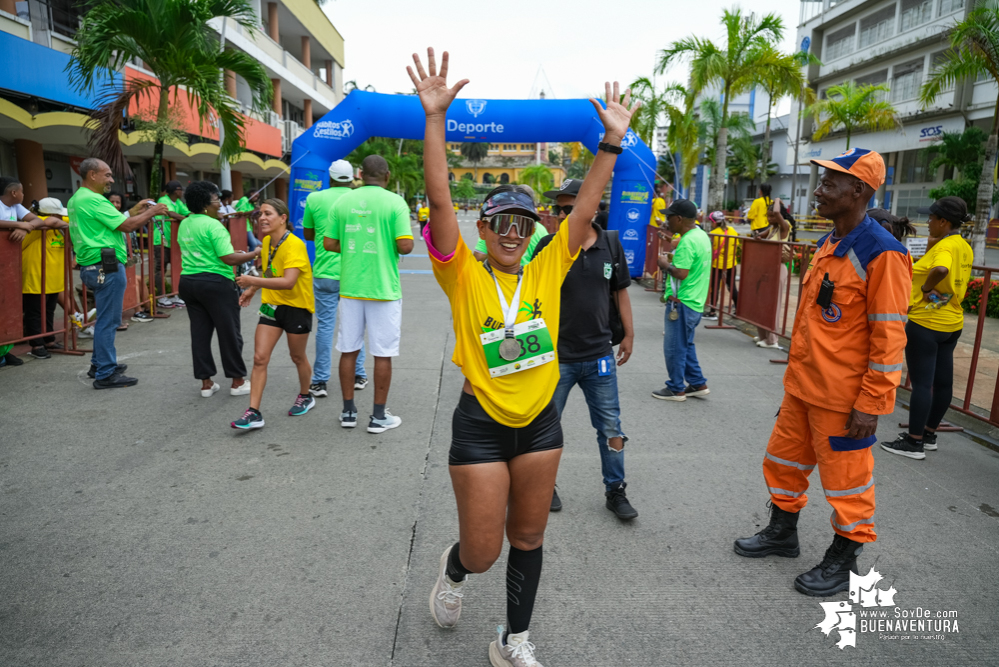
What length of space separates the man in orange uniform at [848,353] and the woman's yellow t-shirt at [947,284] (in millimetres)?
2199

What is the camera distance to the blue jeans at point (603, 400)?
Answer: 3680 mm

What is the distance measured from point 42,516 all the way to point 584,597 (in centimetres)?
303

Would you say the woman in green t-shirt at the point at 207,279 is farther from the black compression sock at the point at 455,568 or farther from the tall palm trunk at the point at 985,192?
the tall palm trunk at the point at 985,192

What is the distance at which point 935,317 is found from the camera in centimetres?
478

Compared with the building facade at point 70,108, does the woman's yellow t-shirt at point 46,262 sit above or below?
below

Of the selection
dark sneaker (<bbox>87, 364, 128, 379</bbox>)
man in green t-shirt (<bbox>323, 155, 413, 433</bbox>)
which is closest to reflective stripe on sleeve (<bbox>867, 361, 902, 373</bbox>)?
man in green t-shirt (<bbox>323, 155, 413, 433</bbox>)

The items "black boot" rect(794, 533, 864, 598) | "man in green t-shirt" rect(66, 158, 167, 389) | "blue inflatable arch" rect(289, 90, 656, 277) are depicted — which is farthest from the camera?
"blue inflatable arch" rect(289, 90, 656, 277)

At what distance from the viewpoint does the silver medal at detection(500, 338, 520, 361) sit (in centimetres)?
238

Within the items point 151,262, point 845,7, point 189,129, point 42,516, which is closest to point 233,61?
point 151,262

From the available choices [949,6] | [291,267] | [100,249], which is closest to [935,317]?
[291,267]

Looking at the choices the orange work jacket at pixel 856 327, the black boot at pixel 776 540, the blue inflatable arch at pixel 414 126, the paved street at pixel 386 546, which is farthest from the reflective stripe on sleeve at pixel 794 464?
the blue inflatable arch at pixel 414 126

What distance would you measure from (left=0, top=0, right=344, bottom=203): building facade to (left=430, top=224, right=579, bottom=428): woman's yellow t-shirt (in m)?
9.99

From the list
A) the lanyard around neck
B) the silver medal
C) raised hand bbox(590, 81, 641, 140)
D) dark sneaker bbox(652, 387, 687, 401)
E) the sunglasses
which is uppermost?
raised hand bbox(590, 81, 641, 140)

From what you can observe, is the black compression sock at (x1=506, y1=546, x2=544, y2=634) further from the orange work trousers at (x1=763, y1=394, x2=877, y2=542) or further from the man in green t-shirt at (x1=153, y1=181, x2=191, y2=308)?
the man in green t-shirt at (x1=153, y1=181, x2=191, y2=308)
